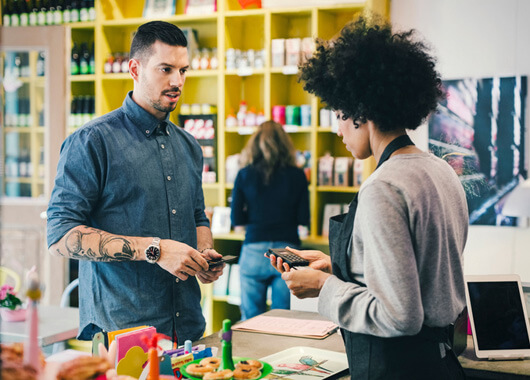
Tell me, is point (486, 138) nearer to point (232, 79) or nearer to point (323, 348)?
point (232, 79)

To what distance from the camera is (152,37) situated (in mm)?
2332

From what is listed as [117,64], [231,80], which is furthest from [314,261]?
[117,64]

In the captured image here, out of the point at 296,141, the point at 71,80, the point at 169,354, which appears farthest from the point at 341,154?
the point at 169,354

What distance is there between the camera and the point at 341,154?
5.23 metres

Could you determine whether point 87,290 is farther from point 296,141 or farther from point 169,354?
point 296,141

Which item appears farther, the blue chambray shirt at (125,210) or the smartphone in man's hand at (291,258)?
the blue chambray shirt at (125,210)

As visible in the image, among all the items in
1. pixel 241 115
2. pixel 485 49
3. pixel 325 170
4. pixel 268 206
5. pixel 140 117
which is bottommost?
pixel 268 206

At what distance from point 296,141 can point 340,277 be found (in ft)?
12.7

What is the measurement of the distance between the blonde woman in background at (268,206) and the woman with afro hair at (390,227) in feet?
9.31

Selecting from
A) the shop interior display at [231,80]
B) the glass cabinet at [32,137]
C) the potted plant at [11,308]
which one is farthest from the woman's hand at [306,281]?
the glass cabinet at [32,137]

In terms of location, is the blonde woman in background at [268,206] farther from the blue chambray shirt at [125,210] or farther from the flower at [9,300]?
the blue chambray shirt at [125,210]

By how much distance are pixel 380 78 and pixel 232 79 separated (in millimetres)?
3914

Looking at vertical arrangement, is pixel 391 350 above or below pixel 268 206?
below

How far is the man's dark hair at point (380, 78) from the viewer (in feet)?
4.99
